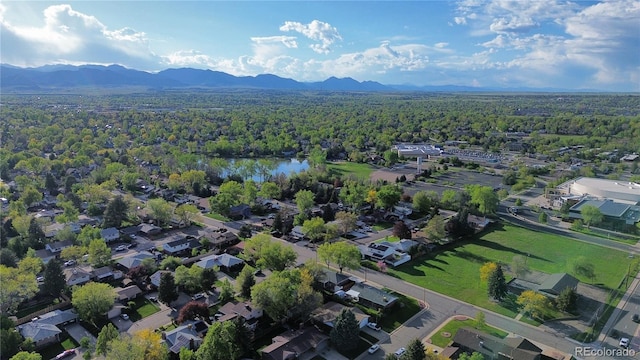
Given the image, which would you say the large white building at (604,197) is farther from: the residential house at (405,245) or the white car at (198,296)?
the white car at (198,296)

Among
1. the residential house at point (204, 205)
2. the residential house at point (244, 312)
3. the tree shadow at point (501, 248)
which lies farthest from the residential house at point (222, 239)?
the tree shadow at point (501, 248)

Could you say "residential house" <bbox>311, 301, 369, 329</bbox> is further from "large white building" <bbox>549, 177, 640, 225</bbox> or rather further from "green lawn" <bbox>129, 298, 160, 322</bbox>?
"large white building" <bbox>549, 177, 640, 225</bbox>

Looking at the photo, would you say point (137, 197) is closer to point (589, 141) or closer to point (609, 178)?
point (609, 178)

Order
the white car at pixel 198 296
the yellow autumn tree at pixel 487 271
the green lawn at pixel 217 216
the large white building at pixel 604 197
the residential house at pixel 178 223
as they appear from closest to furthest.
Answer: the white car at pixel 198 296 → the yellow autumn tree at pixel 487 271 → the residential house at pixel 178 223 → the large white building at pixel 604 197 → the green lawn at pixel 217 216

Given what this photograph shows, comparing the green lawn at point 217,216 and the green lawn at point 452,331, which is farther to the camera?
the green lawn at point 217,216

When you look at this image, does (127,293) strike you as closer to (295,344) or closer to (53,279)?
(53,279)

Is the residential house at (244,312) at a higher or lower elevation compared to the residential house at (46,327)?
higher

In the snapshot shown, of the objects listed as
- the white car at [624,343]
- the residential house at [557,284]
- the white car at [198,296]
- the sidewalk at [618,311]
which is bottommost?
the white car at [198,296]
